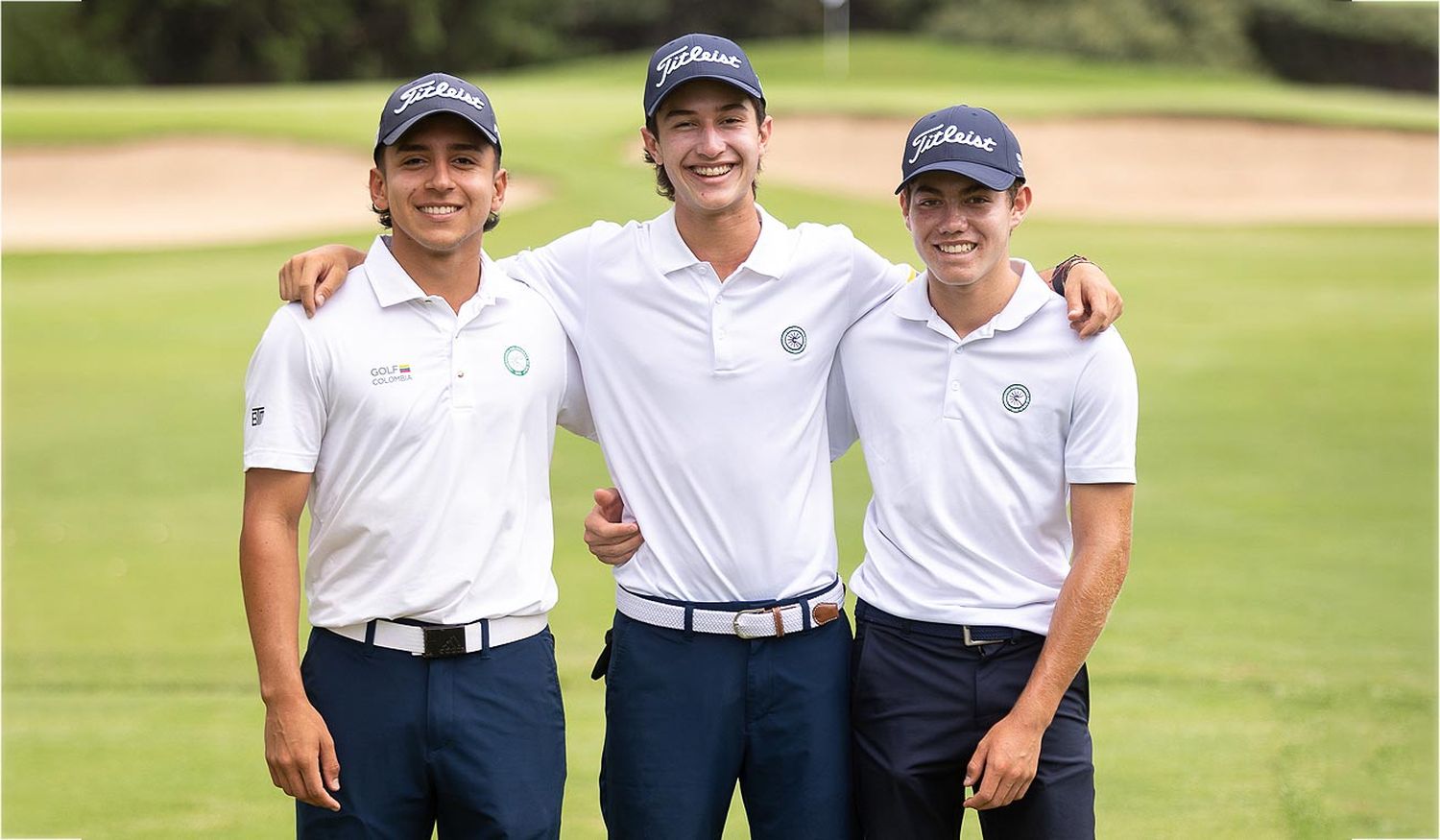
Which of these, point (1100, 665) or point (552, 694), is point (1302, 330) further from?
point (552, 694)

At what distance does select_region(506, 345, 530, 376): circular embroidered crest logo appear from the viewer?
3.57 meters

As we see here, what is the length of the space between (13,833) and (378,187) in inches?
115

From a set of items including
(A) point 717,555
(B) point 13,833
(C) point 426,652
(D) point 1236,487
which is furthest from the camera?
(D) point 1236,487

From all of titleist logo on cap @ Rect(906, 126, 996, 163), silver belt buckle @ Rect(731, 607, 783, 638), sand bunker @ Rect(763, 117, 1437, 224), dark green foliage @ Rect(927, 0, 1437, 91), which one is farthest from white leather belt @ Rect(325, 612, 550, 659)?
dark green foliage @ Rect(927, 0, 1437, 91)

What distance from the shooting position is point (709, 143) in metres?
3.72

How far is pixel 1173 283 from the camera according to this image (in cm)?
1616

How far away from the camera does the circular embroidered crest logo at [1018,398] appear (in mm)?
3545

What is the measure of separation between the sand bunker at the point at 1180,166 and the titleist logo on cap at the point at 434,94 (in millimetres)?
17232

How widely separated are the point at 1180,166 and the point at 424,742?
69.9 feet

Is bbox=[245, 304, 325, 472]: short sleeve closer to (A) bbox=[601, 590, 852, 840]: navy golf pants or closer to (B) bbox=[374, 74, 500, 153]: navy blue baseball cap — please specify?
(B) bbox=[374, 74, 500, 153]: navy blue baseball cap

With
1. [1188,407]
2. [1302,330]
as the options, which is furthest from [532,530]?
[1302,330]

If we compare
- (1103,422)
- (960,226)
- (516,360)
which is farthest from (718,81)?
(1103,422)

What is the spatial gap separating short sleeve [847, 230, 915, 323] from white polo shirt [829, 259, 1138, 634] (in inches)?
9.4

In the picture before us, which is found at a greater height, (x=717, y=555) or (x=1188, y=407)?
(x=1188, y=407)
